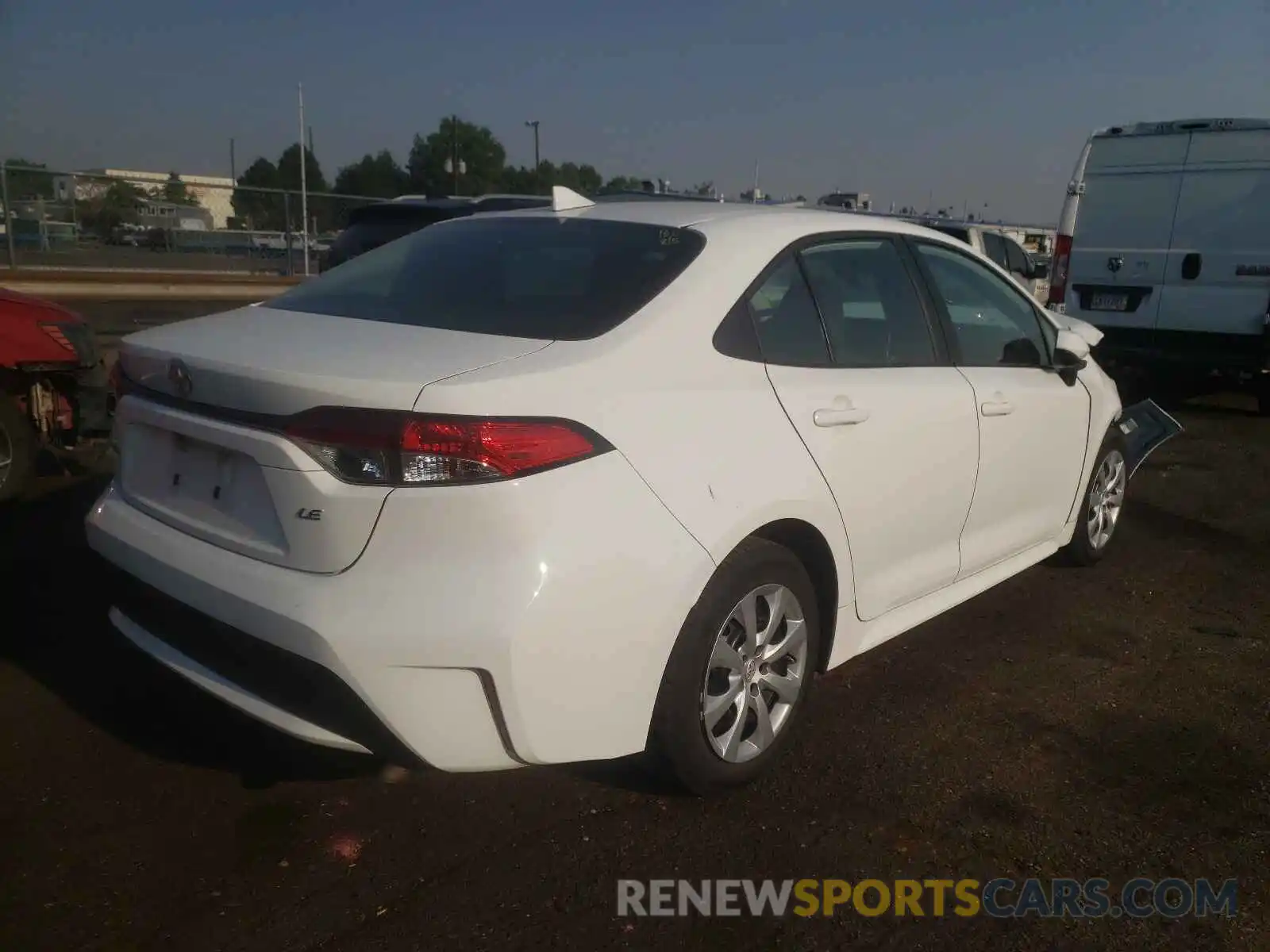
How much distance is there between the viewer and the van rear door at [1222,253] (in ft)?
29.7

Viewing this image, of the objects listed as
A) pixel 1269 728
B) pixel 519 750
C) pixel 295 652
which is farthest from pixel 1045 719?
pixel 295 652

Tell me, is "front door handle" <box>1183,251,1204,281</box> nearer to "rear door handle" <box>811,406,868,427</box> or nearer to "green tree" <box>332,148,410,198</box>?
"rear door handle" <box>811,406,868,427</box>

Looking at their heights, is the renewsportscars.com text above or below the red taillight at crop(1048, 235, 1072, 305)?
below

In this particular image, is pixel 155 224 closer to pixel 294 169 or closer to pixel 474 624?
pixel 474 624

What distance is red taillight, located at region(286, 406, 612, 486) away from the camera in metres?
2.43

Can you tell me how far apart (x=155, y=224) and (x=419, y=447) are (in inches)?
827

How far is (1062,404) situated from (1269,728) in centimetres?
151

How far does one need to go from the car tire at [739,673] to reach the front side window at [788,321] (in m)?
0.60

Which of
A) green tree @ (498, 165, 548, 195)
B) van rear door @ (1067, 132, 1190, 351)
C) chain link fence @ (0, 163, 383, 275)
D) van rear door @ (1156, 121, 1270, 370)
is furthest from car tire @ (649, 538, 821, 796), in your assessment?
green tree @ (498, 165, 548, 195)

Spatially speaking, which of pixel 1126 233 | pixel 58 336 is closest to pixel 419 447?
pixel 58 336

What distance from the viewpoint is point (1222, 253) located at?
A: 30.5 feet

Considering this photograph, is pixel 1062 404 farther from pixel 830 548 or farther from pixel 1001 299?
pixel 830 548

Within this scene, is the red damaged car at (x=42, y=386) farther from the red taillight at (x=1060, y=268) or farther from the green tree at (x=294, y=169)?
the green tree at (x=294, y=169)

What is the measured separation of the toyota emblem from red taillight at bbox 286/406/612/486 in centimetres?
48
